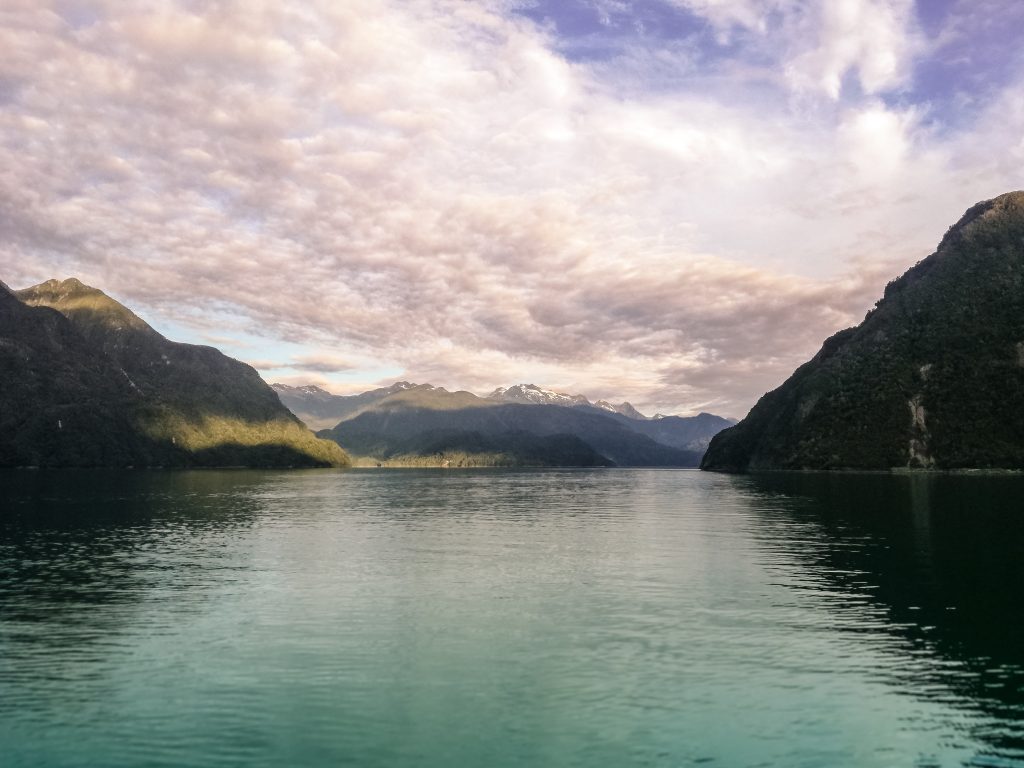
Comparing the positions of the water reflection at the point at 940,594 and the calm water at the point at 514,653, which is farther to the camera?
the water reflection at the point at 940,594

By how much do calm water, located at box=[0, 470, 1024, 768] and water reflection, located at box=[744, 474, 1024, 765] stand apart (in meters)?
0.27

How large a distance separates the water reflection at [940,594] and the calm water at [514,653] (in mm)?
267

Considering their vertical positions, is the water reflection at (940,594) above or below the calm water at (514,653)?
above

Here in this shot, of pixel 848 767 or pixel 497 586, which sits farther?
pixel 497 586

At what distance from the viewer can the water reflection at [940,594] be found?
33.3 metres

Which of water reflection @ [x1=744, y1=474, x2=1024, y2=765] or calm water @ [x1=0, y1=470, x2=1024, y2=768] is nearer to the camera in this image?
calm water @ [x1=0, y1=470, x2=1024, y2=768]

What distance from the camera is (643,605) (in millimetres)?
53469

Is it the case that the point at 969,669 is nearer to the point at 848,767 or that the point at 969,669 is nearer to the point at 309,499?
the point at 848,767

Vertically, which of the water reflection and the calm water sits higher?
the water reflection

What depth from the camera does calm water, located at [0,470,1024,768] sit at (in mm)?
28344

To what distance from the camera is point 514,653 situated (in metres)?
40.7

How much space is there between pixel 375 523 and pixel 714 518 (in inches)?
2305

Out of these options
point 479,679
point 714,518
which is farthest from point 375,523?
point 479,679

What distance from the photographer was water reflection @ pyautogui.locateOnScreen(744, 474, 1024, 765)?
109 feet
